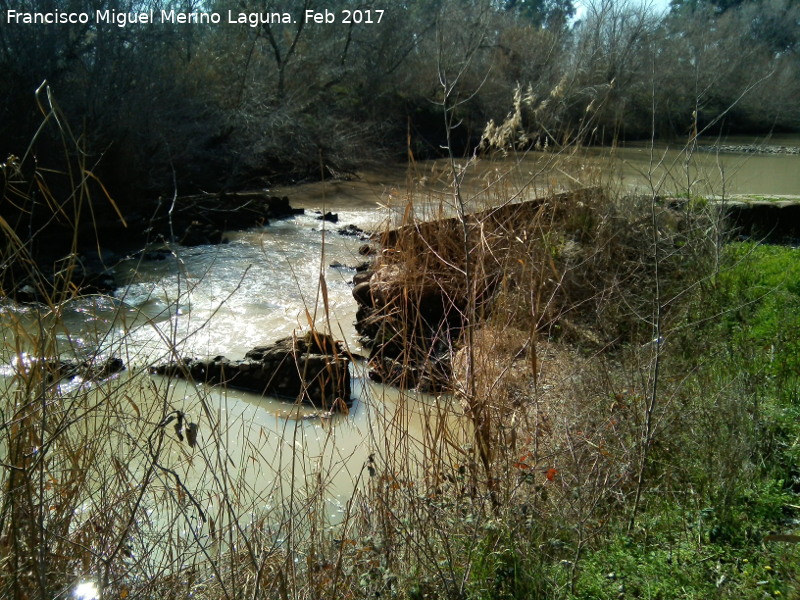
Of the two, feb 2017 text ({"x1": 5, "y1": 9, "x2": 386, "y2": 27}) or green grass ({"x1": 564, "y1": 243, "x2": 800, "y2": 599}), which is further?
feb 2017 text ({"x1": 5, "y1": 9, "x2": 386, "y2": 27})

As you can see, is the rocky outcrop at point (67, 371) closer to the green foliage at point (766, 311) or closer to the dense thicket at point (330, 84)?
the dense thicket at point (330, 84)

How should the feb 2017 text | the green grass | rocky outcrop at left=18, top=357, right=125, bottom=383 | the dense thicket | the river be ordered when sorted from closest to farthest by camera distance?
rocky outcrop at left=18, top=357, right=125, bottom=383 → the green grass → the river → the dense thicket → the feb 2017 text

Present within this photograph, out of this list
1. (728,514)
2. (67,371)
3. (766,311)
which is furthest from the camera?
(766,311)

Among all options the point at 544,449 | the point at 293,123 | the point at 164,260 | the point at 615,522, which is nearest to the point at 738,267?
the point at 544,449

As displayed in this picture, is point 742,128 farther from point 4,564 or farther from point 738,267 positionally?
point 4,564

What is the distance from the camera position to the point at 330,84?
61.1 feet

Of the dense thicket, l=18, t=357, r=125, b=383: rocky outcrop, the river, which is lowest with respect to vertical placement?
the river

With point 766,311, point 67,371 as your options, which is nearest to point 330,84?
point 766,311

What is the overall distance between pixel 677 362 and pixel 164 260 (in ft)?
21.7

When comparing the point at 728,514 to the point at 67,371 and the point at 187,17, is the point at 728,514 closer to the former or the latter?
the point at 67,371

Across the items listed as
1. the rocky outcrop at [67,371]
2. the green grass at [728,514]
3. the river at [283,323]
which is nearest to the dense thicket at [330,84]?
the river at [283,323]

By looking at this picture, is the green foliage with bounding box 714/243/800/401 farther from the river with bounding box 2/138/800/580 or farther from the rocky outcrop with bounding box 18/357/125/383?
the rocky outcrop with bounding box 18/357/125/383

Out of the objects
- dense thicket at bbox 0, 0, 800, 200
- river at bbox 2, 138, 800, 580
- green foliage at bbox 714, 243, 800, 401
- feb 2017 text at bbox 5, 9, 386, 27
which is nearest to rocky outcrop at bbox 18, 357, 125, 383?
river at bbox 2, 138, 800, 580

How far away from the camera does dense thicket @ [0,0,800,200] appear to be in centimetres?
827
